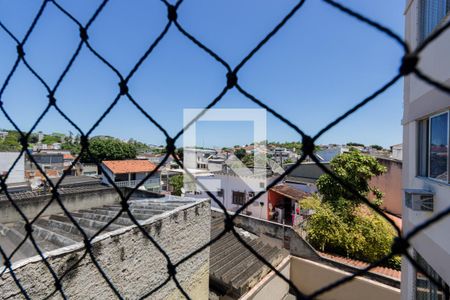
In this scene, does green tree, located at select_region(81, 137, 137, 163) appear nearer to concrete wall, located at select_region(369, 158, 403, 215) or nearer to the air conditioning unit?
concrete wall, located at select_region(369, 158, 403, 215)

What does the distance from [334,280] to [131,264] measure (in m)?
4.11

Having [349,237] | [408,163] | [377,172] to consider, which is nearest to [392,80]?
[408,163]

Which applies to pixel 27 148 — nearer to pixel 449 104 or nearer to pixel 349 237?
pixel 449 104

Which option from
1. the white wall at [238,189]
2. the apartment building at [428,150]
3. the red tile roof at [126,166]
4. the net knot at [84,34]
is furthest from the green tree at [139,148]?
the net knot at [84,34]

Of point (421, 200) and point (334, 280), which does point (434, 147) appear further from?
point (334, 280)

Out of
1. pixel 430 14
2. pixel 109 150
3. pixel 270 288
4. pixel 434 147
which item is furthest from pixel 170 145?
pixel 109 150

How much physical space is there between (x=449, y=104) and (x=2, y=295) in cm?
285

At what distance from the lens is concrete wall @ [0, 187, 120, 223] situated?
10.2 feet

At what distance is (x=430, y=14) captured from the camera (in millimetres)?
2037

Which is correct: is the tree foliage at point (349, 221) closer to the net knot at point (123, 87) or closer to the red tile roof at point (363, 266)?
the red tile roof at point (363, 266)

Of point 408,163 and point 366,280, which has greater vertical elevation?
point 408,163

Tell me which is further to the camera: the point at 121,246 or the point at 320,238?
the point at 320,238

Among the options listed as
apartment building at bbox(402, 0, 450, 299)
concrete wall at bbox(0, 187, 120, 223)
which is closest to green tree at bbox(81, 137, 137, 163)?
concrete wall at bbox(0, 187, 120, 223)

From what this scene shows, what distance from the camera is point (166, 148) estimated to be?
62 cm
